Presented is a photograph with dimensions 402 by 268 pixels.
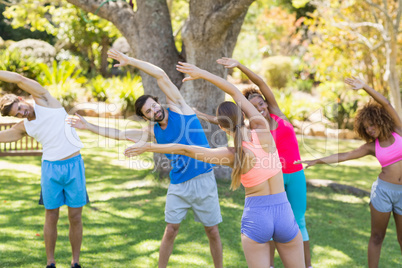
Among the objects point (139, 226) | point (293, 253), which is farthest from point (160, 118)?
point (139, 226)

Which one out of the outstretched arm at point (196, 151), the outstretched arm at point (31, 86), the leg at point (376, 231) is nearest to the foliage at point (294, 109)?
the leg at point (376, 231)

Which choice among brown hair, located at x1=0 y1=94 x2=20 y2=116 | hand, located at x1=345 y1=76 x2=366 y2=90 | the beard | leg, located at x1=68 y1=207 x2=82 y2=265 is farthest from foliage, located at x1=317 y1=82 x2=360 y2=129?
brown hair, located at x1=0 y1=94 x2=20 y2=116

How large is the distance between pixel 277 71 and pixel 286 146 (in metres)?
15.0

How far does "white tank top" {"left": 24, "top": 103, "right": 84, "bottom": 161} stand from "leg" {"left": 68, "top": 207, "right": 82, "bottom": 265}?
539 millimetres

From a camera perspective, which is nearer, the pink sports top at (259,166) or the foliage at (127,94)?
the pink sports top at (259,166)

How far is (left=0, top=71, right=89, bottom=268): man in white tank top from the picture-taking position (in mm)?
4102

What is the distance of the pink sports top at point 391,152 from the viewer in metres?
3.94

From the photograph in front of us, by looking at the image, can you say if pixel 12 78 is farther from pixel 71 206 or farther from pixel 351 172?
pixel 351 172

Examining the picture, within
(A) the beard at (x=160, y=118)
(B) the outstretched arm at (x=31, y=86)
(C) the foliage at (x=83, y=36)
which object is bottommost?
(A) the beard at (x=160, y=118)

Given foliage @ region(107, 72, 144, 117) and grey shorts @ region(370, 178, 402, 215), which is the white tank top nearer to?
grey shorts @ region(370, 178, 402, 215)

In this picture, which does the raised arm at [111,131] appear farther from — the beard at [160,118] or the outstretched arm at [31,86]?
the outstretched arm at [31,86]

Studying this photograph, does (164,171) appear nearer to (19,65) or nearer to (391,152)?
(391,152)

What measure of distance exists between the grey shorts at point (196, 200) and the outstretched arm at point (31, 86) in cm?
142

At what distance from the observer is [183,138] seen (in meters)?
3.81
